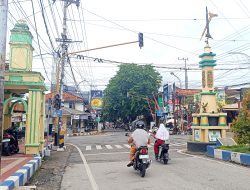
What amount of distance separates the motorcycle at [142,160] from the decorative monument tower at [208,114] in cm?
845

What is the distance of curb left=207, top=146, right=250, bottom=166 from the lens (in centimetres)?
1150

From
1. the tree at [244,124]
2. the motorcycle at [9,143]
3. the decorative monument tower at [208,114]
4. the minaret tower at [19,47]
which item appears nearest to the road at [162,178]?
the tree at [244,124]

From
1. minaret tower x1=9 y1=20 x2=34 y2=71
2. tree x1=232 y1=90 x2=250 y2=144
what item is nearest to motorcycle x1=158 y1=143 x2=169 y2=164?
tree x1=232 y1=90 x2=250 y2=144

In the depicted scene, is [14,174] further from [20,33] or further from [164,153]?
[20,33]

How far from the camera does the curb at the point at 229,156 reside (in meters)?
11.5

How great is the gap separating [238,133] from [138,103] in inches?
1491

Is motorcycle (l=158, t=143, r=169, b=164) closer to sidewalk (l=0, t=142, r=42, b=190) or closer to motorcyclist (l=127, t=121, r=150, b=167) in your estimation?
motorcyclist (l=127, t=121, r=150, b=167)

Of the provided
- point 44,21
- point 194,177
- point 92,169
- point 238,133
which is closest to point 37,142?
point 92,169

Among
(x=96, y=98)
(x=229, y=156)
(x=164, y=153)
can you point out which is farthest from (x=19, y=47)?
(x=96, y=98)

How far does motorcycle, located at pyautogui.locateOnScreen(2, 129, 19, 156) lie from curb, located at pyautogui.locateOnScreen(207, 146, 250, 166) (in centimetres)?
883

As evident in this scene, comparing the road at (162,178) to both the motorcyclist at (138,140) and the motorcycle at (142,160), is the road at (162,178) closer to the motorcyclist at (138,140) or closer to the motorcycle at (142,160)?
the motorcycle at (142,160)

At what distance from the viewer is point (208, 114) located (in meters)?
17.8

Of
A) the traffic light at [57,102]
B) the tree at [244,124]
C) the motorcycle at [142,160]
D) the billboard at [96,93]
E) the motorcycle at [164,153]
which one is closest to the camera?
the motorcycle at [142,160]

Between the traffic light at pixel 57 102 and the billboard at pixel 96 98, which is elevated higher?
the billboard at pixel 96 98
